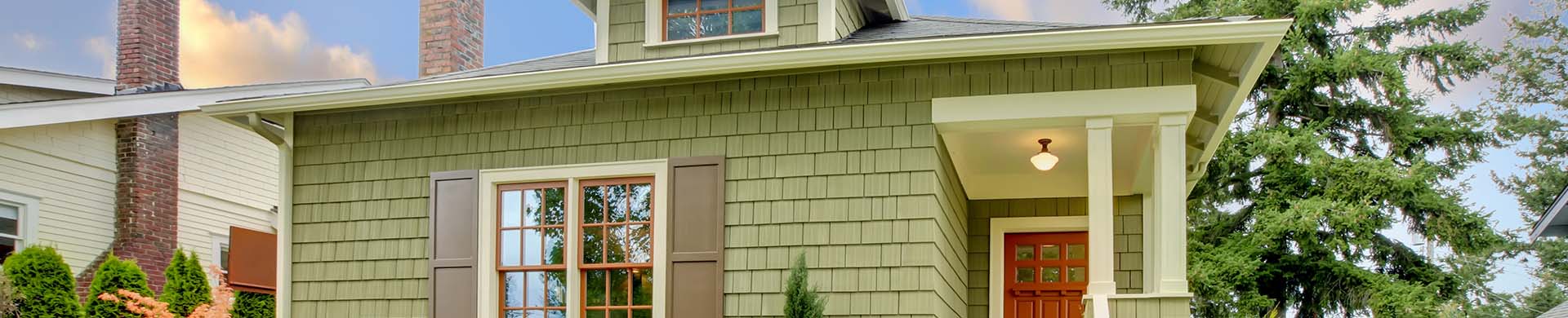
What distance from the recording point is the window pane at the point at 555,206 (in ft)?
27.1

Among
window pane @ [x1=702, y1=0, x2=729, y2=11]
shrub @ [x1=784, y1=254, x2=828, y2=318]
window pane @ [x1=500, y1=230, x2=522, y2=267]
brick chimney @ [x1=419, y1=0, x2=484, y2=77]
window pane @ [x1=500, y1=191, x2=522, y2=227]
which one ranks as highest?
brick chimney @ [x1=419, y1=0, x2=484, y2=77]

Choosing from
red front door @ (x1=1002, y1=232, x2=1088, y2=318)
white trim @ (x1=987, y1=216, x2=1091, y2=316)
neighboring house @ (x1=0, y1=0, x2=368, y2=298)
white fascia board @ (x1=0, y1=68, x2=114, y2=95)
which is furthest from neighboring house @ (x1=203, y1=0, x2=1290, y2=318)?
white fascia board @ (x1=0, y1=68, x2=114, y2=95)

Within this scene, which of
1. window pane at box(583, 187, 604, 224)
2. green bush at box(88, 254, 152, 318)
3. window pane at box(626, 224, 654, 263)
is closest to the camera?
window pane at box(626, 224, 654, 263)

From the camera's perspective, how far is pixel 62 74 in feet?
42.2

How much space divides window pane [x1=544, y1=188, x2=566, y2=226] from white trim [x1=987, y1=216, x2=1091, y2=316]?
382 cm

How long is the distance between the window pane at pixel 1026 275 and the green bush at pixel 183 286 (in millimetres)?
7165

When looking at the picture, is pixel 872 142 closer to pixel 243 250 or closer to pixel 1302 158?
pixel 243 250

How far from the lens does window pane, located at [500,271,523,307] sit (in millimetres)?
8352

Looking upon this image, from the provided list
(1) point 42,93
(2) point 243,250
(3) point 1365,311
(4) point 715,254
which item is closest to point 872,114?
(4) point 715,254

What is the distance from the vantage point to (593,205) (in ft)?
26.9

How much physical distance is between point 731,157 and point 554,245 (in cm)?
129

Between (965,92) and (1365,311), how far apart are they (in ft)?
34.5

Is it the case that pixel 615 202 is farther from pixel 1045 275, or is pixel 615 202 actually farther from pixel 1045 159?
pixel 1045 275

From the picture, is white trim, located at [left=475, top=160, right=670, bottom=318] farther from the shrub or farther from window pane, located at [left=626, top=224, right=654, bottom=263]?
the shrub
